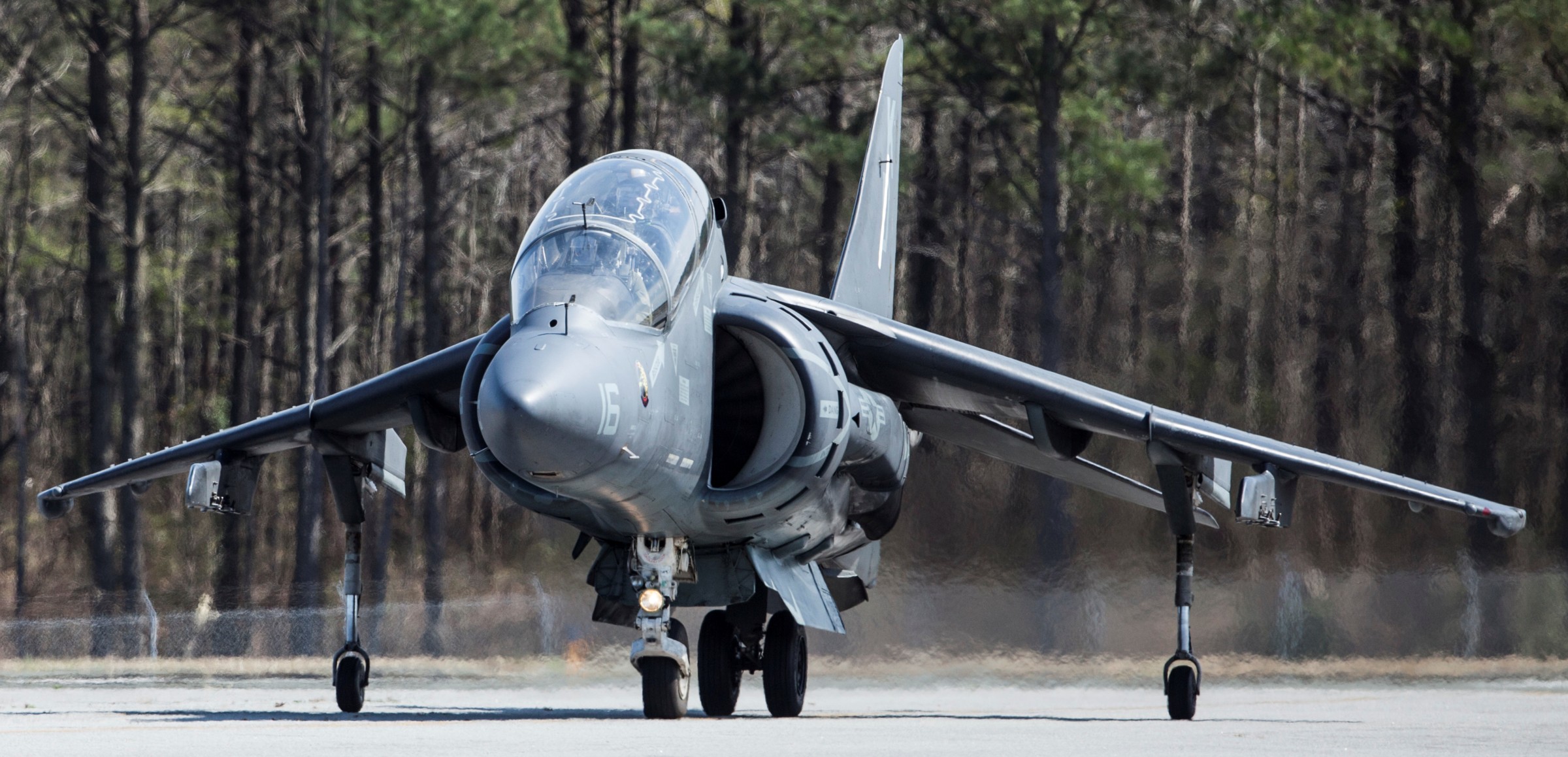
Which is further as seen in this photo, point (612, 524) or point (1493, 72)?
point (1493, 72)

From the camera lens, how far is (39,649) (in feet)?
63.9

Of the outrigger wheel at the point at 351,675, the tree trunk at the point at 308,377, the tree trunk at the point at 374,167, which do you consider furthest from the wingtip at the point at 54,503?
the tree trunk at the point at 374,167

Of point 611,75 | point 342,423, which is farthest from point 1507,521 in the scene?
point 611,75

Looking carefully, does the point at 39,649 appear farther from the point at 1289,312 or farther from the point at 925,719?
the point at 1289,312

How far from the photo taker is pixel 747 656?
1153cm

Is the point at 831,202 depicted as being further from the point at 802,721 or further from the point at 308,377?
the point at 802,721

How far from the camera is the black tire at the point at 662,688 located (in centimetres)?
970

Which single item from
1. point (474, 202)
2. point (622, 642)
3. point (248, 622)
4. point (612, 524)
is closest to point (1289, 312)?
point (622, 642)

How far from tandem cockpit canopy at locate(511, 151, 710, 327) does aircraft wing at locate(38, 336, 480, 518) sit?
162 centimetres

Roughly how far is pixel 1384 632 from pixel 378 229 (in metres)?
18.9

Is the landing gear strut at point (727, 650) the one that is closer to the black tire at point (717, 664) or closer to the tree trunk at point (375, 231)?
the black tire at point (717, 664)

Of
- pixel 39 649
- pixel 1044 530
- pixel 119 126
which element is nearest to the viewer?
pixel 1044 530

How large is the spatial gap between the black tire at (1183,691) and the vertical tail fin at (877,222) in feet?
12.6

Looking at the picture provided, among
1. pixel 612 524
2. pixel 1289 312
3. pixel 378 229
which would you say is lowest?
pixel 612 524
